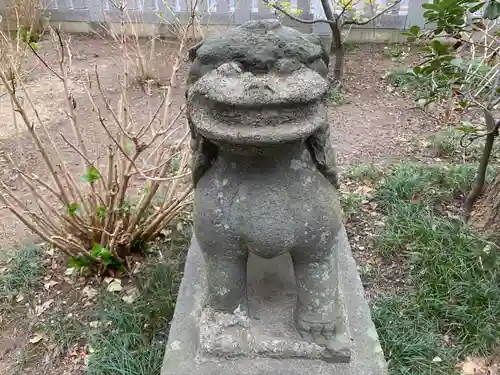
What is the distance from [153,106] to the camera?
15.8ft

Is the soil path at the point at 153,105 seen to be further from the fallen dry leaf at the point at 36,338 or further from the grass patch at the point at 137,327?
the grass patch at the point at 137,327

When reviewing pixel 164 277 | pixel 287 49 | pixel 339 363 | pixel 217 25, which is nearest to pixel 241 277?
pixel 339 363

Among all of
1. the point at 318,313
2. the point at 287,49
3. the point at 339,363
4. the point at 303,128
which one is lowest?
the point at 339,363

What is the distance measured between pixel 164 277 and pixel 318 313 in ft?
3.60

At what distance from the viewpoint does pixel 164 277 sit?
246 cm

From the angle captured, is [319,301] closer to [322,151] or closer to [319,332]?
[319,332]

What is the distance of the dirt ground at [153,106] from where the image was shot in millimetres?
3859

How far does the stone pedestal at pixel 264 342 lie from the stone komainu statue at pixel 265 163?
0.05 meters

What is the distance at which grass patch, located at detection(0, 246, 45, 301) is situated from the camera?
8.38 ft

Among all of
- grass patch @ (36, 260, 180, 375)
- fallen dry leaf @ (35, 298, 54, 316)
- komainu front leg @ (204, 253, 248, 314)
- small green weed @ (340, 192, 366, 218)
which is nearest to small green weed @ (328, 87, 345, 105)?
small green weed @ (340, 192, 366, 218)

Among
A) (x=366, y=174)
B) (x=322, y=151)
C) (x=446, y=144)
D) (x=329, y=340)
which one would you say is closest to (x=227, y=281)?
(x=329, y=340)

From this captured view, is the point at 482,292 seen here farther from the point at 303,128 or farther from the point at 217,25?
the point at 217,25

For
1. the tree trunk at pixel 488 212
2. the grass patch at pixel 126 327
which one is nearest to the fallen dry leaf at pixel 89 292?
the grass patch at pixel 126 327

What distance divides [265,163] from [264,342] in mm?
591
